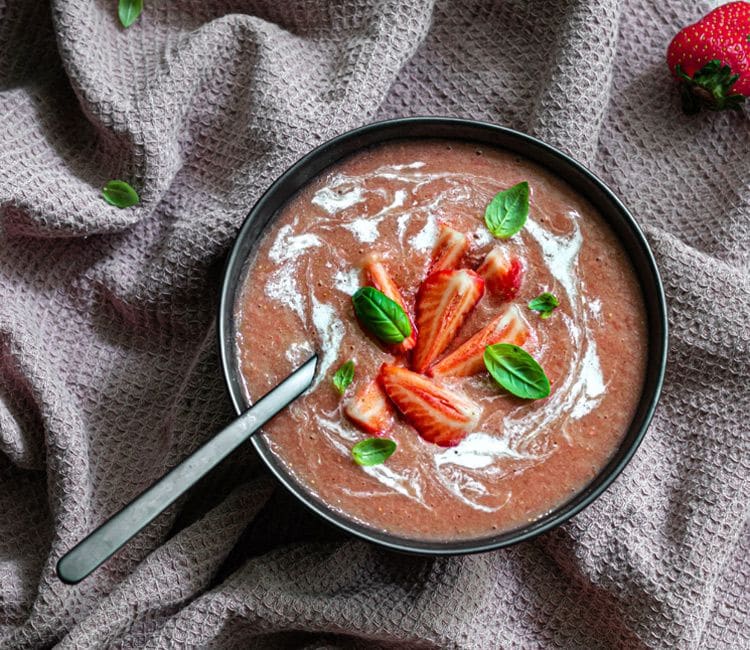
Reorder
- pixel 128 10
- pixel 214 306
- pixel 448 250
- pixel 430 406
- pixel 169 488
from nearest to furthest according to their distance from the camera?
pixel 169 488 < pixel 430 406 < pixel 448 250 < pixel 214 306 < pixel 128 10

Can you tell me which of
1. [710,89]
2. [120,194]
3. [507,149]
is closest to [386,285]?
[507,149]

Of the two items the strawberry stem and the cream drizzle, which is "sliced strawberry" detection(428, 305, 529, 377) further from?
the strawberry stem

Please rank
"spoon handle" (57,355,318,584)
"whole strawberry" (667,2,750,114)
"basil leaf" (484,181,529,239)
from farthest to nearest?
"whole strawberry" (667,2,750,114)
"basil leaf" (484,181,529,239)
"spoon handle" (57,355,318,584)

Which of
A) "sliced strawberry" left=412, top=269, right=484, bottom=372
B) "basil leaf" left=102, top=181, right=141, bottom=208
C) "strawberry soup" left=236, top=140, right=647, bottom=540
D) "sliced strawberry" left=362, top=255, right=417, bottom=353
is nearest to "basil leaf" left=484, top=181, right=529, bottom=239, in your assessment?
"strawberry soup" left=236, top=140, right=647, bottom=540

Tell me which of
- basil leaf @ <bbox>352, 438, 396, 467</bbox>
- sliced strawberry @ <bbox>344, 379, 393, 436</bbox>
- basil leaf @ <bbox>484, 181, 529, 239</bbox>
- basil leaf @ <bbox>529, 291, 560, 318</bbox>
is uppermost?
basil leaf @ <bbox>484, 181, 529, 239</bbox>

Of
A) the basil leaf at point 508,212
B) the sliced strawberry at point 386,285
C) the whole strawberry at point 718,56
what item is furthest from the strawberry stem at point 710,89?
the sliced strawberry at point 386,285

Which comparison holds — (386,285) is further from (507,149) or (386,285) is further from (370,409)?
(507,149)

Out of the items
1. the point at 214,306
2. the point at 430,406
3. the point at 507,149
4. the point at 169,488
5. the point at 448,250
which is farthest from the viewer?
the point at 214,306
